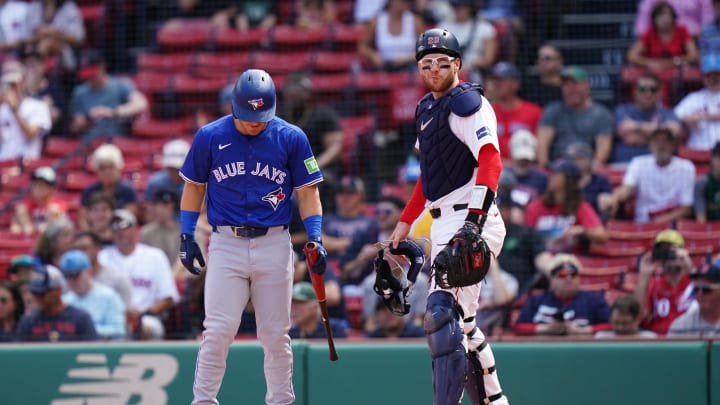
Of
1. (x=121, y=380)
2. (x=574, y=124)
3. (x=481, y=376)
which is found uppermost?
(x=574, y=124)

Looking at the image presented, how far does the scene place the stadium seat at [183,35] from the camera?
1245 centimetres

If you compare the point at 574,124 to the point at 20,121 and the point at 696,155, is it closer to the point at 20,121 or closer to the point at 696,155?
the point at 696,155

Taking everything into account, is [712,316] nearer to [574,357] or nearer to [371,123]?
[574,357]

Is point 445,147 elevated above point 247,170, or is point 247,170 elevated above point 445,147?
point 445,147

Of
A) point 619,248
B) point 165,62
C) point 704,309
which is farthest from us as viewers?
point 165,62

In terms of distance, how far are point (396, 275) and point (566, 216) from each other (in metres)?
→ 3.02

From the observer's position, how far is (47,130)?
11.8m

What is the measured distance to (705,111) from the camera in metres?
9.75

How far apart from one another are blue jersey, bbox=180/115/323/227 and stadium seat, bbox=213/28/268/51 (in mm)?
6001

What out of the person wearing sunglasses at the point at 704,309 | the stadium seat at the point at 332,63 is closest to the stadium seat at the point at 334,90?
the stadium seat at the point at 332,63

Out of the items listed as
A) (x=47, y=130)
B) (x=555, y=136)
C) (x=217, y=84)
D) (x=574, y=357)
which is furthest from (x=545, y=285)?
(x=47, y=130)

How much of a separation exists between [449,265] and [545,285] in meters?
2.90

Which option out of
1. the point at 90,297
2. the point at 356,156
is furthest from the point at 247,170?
the point at 356,156

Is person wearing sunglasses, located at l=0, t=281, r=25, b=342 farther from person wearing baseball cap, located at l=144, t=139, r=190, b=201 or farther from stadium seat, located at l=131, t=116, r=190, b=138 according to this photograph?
stadium seat, located at l=131, t=116, r=190, b=138
